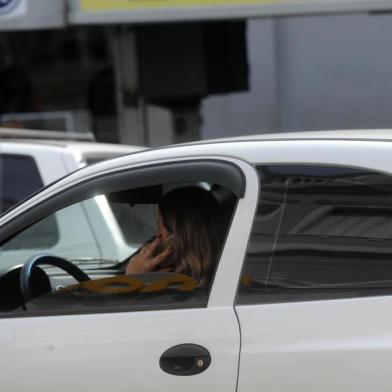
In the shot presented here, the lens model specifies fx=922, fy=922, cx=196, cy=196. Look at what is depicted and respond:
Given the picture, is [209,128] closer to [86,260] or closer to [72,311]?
[86,260]

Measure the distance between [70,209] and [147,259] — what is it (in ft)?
4.63

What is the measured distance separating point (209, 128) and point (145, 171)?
7821 millimetres

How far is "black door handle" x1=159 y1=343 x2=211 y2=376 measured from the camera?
2.89 m

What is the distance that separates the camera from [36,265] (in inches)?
149

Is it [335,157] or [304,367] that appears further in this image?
[335,157]

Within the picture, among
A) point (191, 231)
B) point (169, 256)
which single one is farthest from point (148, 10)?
point (191, 231)

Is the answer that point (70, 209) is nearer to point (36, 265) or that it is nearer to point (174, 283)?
point (36, 265)

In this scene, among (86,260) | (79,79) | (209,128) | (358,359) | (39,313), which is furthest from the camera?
(79,79)

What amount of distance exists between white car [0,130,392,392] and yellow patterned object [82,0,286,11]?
5106 mm

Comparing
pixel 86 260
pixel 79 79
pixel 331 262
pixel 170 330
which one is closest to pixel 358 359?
pixel 331 262

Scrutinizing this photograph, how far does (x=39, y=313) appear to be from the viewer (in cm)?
315

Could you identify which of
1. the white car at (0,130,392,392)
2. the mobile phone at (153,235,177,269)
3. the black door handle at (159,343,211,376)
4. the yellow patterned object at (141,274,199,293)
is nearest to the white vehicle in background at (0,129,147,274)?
the mobile phone at (153,235,177,269)

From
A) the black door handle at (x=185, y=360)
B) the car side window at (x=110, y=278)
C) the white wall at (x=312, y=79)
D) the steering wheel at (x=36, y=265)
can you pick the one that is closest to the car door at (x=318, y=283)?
the black door handle at (x=185, y=360)

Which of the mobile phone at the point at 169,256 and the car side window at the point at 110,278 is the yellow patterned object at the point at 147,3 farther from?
the mobile phone at the point at 169,256
